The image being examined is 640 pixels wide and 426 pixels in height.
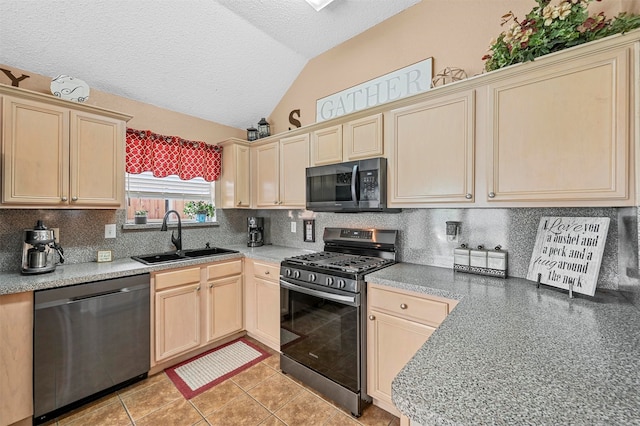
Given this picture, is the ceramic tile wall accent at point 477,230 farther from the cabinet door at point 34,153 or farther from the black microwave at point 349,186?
the cabinet door at point 34,153

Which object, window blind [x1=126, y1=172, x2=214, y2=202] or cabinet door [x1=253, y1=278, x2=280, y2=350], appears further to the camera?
window blind [x1=126, y1=172, x2=214, y2=202]

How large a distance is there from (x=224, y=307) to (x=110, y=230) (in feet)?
4.16

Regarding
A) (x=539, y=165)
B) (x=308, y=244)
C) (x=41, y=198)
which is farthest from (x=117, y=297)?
(x=539, y=165)

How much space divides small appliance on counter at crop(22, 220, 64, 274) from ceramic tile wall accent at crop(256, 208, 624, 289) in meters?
2.28

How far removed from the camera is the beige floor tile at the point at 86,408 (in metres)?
1.81

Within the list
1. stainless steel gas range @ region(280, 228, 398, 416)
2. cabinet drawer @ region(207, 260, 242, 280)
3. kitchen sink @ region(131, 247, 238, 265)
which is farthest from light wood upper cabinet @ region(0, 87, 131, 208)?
stainless steel gas range @ region(280, 228, 398, 416)

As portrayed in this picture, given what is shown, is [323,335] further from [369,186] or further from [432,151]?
[432,151]

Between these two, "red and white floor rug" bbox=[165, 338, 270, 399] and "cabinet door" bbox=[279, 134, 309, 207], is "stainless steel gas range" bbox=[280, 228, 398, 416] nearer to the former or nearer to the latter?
"red and white floor rug" bbox=[165, 338, 270, 399]

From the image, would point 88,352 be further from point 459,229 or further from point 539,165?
point 539,165

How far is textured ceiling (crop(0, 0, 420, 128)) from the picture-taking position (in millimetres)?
1973

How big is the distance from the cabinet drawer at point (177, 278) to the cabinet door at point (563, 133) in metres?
2.42

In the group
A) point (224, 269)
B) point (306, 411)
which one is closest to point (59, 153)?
point (224, 269)

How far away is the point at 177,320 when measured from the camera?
237 cm

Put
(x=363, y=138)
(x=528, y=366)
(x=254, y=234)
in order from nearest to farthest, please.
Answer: (x=528, y=366) → (x=363, y=138) → (x=254, y=234)
